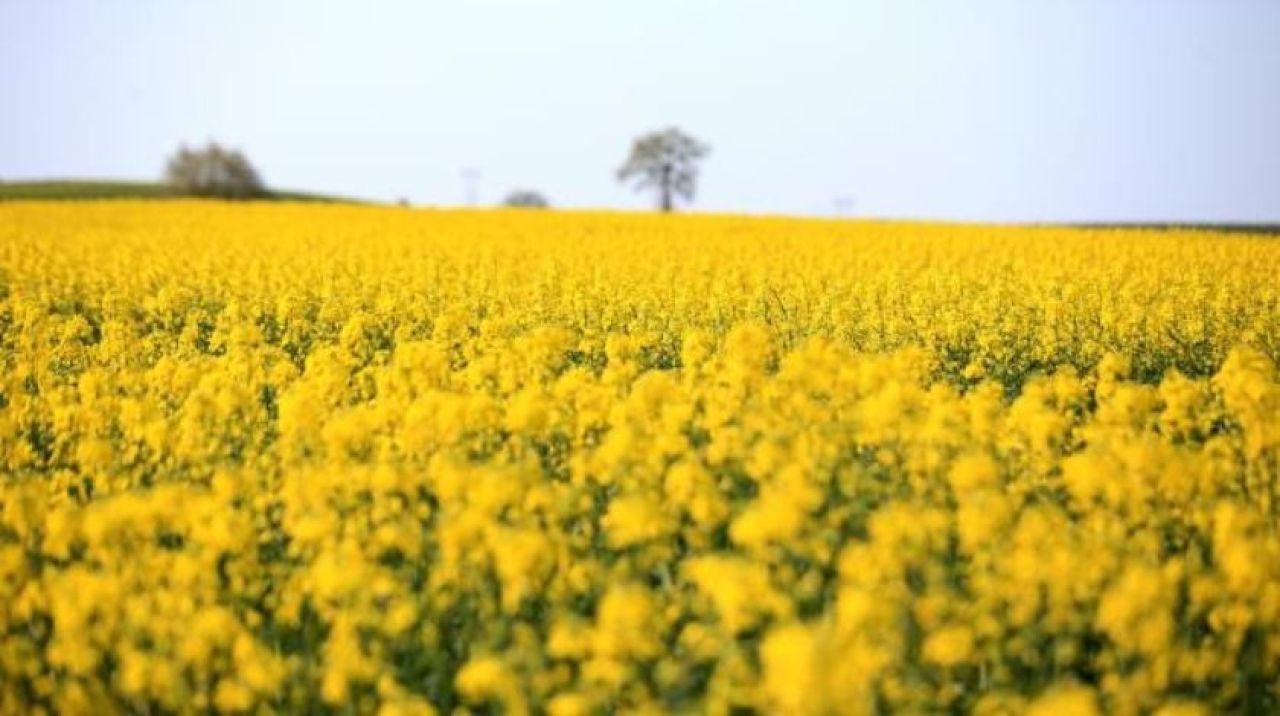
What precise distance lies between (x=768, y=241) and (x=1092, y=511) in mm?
20923

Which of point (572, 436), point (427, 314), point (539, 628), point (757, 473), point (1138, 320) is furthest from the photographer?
point (427, 314)

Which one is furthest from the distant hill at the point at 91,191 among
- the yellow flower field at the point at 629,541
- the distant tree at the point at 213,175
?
the yellow flower field at the point at 629,541

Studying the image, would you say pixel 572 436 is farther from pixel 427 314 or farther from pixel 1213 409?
pixel 427 314

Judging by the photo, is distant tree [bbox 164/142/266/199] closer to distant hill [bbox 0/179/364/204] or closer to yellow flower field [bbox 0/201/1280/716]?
distant hill [bbox 0/179/364/204]

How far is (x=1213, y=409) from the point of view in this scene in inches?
361

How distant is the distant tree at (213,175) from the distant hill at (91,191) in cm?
84

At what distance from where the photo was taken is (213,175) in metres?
70.8

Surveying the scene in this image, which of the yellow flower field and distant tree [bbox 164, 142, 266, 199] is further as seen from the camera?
distant tree [bbox 164, 142, 266, 199]

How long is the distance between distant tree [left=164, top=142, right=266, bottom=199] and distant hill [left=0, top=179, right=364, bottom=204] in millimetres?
845

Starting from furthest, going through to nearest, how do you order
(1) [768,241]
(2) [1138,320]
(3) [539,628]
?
(1) [768,241] → (2) [1138,320] → (3) [539,628]

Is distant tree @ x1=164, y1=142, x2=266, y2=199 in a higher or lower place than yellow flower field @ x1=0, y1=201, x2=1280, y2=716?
higher

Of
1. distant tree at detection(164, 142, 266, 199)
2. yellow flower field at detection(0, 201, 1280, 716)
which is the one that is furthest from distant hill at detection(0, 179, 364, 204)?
yellow flower field at detection(0, 201, 1280, 716)

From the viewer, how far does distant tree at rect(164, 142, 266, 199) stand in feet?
230

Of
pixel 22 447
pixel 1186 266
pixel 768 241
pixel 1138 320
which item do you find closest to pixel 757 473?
pixel 22 447
